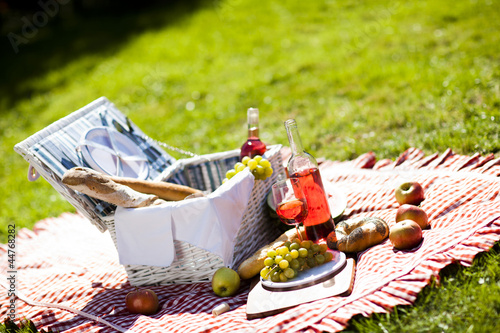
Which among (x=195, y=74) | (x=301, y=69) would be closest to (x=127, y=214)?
(x=301, y=69)

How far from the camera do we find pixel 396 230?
8.34ft

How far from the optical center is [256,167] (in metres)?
3.01

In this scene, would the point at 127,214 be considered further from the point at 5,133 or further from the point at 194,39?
the point at 194,39

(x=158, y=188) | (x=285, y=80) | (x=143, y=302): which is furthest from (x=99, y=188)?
(x=285, y=80)

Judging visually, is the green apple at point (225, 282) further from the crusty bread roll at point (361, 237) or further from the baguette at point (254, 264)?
the crusty bread roll at point (361, 237)

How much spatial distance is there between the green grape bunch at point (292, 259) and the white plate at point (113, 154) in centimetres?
139

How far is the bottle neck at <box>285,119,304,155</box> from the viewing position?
2629mm

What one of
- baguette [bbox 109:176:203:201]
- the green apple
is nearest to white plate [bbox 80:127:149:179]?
baguette [bbox 109:176:203:201]

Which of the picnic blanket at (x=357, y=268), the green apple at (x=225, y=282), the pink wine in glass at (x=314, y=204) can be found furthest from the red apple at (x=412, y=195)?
A: the green apple at (x=225, y=282)

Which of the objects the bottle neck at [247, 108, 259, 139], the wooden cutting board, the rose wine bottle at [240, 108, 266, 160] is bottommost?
the wooden cutting board

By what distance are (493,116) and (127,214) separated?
121 inches

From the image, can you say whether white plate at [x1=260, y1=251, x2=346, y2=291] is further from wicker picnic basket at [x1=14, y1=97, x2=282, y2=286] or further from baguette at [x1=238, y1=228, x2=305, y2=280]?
wicker picnic basket at [x1=14, y1=97, x2=282, y2=286]

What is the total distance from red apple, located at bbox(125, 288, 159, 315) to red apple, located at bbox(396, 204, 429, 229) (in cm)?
148

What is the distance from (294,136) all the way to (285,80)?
438cm
